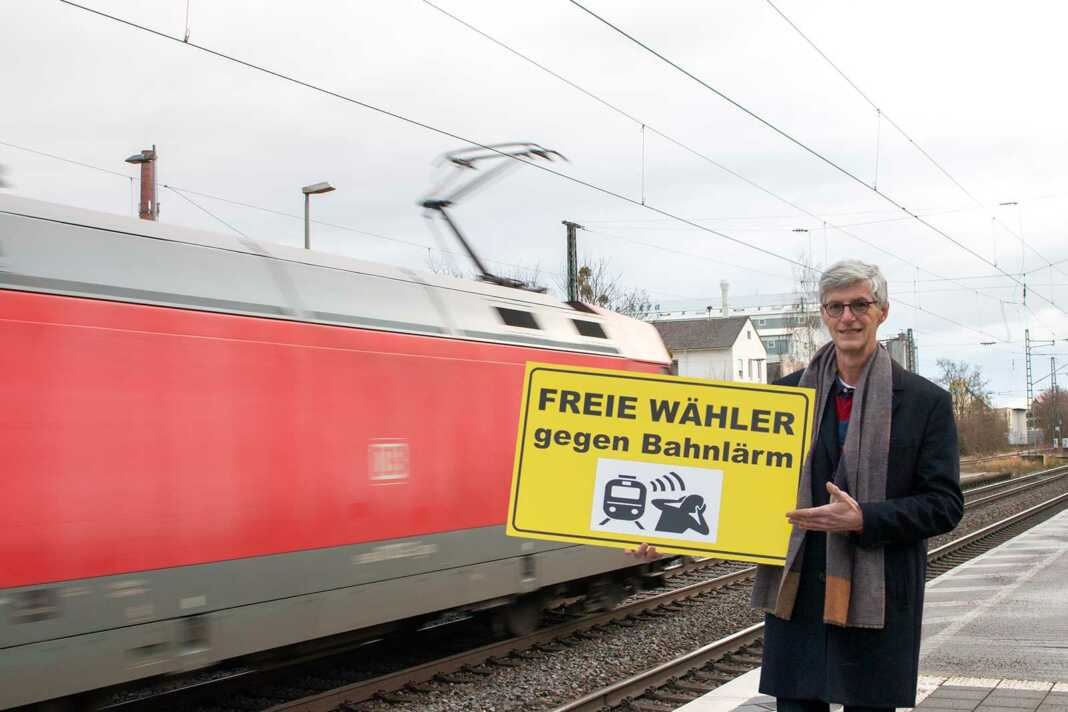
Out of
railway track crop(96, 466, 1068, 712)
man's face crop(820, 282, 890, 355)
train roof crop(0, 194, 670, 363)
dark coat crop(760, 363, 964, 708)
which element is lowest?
railway track crop(96, 466, 1068, 712)

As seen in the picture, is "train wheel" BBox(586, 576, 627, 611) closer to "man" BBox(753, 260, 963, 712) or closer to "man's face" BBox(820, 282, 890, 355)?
"man" BBox(753, 260, 963, 712)

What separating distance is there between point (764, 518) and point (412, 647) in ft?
24.0

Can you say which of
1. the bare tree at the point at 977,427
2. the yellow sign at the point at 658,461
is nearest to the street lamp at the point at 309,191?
the yellow sign at the point at 658,461

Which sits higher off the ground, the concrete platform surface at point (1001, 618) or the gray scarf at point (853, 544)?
the gray scarf at point (853, 544)

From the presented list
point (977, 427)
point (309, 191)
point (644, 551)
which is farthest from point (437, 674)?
point (977, 427)

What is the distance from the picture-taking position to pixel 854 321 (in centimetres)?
296

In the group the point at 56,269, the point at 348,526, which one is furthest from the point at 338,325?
the point at 56,269

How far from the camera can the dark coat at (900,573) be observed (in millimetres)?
2855

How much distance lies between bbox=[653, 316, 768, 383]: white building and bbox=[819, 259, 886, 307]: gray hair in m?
63.1

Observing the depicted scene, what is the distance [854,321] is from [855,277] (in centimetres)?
12

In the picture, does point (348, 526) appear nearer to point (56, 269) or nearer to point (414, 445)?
point (414, 445)

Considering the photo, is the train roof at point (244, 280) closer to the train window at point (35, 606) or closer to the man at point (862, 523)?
the train window at point (35, 606)

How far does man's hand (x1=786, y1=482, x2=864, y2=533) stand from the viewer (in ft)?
9.11

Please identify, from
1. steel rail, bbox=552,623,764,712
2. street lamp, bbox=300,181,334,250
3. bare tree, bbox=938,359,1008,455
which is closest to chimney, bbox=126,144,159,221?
street lamp, bbox=300,181,334,250
